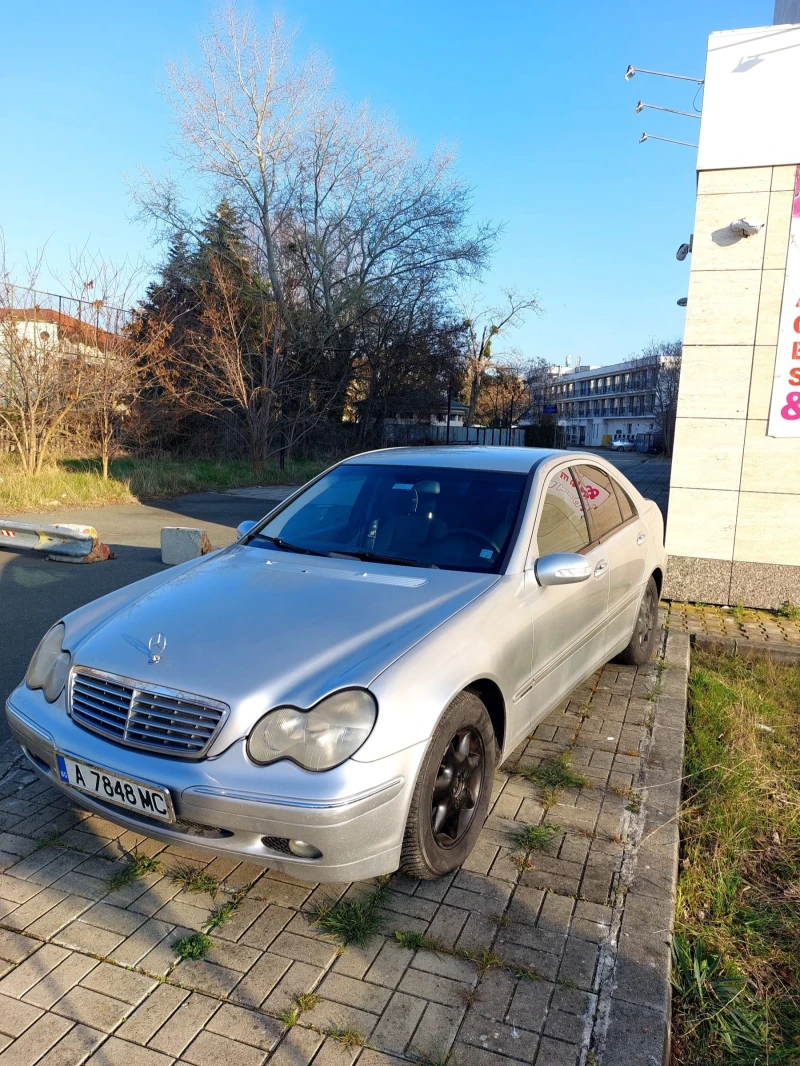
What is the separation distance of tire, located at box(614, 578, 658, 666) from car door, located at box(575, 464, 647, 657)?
19 centimetres

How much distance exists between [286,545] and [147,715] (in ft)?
4.93

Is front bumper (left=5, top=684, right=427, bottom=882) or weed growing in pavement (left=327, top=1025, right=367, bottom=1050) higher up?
front bumper (left=5, top=684, right=427, bottom=882)

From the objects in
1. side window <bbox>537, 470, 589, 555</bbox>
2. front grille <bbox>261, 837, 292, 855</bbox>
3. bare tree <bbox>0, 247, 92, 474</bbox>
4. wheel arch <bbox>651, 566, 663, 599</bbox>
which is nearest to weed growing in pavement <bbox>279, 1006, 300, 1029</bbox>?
front grille <bbox>261, 837, 292, 855</bbox>

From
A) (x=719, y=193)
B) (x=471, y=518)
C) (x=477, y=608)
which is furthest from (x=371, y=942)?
(x=719, y=193)

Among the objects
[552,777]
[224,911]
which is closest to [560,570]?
[552,777]

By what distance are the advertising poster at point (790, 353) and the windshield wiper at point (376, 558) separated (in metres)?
4.51

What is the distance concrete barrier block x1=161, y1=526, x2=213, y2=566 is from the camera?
8.13 meters

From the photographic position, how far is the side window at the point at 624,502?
16.2ft

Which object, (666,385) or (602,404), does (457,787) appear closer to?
(666,385)

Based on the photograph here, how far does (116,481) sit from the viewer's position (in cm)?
1605

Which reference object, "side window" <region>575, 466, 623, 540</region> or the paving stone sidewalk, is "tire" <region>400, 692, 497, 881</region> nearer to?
the paving stone sidewalk

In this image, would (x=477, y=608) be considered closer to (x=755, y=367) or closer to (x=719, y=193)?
(x=755, y=367)

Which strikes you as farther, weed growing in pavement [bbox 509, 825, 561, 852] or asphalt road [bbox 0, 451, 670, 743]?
asphalt road [bbox 0, 451, 670, 743]

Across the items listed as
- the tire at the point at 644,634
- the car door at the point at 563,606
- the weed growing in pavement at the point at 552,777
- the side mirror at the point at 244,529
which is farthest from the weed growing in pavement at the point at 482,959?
the tire at the point at 644,634
